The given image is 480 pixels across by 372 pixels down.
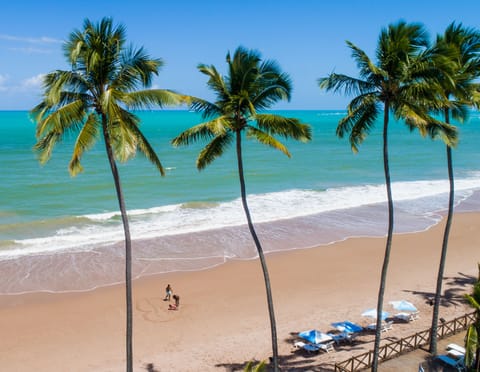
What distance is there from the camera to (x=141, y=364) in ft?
51.5

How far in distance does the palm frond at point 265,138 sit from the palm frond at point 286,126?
0.22 meters

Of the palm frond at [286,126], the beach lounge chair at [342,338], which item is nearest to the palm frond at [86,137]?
the palm frond at [286,126]

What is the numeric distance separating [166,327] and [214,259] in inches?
324

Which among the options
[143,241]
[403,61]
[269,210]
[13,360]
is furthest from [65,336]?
[269,210]

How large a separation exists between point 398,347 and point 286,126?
9147mm

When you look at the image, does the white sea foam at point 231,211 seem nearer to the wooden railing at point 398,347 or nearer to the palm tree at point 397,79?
the wooden railing at point 398,347

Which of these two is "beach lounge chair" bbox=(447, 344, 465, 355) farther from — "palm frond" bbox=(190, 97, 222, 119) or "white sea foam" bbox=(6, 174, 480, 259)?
"white sea foam" bbox=(6, 174, 480, 259)

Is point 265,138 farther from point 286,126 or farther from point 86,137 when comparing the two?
point 86,137

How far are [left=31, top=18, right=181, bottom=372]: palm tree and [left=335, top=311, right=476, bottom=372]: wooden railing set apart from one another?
8546mm

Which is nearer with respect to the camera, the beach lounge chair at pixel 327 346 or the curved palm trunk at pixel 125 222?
the curved palm trunk at pixel 125 222

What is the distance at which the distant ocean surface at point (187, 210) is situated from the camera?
85.2 feet

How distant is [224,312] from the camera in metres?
19.6

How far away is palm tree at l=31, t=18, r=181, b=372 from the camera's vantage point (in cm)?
940

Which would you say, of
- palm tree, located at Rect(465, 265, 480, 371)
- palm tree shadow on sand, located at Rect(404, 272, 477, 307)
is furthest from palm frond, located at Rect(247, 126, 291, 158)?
palm tree shadow on sand, located at Rect(404, 272, 477, 307)
